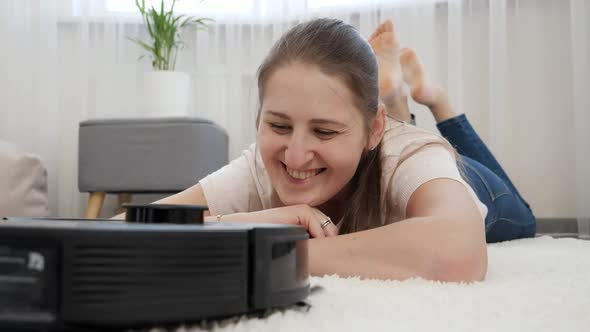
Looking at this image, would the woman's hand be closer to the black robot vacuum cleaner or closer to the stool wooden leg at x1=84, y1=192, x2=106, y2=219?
the black robot vacuum cleaner

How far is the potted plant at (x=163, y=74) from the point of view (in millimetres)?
2344

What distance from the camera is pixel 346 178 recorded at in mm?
918

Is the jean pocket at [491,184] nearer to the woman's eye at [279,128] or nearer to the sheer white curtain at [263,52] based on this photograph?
the sheer white curtain at [263,52]

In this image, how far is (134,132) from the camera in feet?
7.08

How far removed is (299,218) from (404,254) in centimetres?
14

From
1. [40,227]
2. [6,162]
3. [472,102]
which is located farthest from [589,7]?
[40,227]

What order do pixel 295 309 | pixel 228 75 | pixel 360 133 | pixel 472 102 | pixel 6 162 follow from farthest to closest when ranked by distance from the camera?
1. pixel 228 75
2. pixel 472 102
3. pixel 6 162
4. pixel 360 133
5. pixel 295 309

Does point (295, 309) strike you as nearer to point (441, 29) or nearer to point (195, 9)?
point (441, 29)

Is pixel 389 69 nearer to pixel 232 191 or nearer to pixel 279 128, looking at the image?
pixel 232 191

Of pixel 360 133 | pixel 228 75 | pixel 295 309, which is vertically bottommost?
pixel 295 309

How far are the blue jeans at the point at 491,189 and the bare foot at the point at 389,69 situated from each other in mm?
244

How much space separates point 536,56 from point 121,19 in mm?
1724

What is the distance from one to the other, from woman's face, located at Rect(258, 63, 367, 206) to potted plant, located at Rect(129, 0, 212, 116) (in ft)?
4.99

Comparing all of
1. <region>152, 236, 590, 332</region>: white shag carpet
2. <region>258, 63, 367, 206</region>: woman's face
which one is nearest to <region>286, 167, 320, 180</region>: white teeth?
<region>258, 63, 367, 206</region>: woman's face
